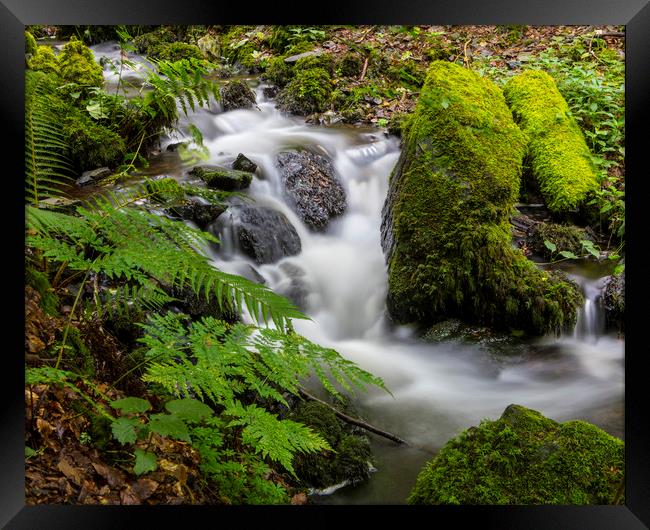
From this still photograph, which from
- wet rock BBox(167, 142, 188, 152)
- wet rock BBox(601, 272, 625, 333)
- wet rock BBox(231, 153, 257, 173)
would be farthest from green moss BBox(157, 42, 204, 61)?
wet rock BBox(601, 272, 625, 333)

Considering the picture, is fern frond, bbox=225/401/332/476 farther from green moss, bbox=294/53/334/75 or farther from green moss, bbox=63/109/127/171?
green moss, bbox=294/53/334/75

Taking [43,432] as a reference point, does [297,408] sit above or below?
below

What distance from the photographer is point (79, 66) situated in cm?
220

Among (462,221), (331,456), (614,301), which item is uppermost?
(462,221)

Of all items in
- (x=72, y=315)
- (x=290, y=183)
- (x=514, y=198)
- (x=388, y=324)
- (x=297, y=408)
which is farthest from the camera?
(x=290, y=183)

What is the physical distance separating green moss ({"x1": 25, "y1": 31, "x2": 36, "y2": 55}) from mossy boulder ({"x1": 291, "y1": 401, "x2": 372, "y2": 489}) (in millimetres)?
1887

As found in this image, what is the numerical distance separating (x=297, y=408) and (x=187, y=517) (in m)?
0.68

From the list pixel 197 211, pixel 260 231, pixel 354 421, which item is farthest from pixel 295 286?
pixel 354 421

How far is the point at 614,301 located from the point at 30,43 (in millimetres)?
2806

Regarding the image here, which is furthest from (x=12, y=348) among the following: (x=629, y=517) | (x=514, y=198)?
(x=514, y=198)

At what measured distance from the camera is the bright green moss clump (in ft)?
8.91

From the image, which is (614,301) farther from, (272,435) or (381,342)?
(272,435)

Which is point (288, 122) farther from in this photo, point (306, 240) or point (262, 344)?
point (262, 344)

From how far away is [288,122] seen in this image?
2.92 m
